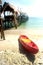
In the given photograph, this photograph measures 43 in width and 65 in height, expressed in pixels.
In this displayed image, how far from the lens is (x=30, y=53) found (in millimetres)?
14664

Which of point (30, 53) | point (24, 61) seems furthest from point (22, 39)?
point (24, 61)

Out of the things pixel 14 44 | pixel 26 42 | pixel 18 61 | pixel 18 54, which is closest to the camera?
pixel 18 61

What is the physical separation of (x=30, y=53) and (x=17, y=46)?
5.84 feet

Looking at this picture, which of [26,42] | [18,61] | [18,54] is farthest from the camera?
[26,42]

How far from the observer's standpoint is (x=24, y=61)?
13.3 metres

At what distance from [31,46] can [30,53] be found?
22.2 inches

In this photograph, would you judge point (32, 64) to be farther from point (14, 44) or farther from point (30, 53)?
point (14, 44)

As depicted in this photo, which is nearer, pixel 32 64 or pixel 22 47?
pixel 32 64

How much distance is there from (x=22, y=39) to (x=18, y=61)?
10.1ft

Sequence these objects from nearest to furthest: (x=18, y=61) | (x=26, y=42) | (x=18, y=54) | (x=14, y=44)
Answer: (x=18, y=61), (x=18, y=54), (x=26, y=42), (x=14, y=44)

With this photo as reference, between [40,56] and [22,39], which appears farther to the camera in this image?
[22,39]

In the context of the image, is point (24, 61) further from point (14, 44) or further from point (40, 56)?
point (14, 44)

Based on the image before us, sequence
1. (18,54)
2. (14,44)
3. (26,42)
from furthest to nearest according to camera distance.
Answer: (14,44)
(26,42)
(18,54)

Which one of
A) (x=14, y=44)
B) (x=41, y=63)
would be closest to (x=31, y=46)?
(x=41, y=63)
